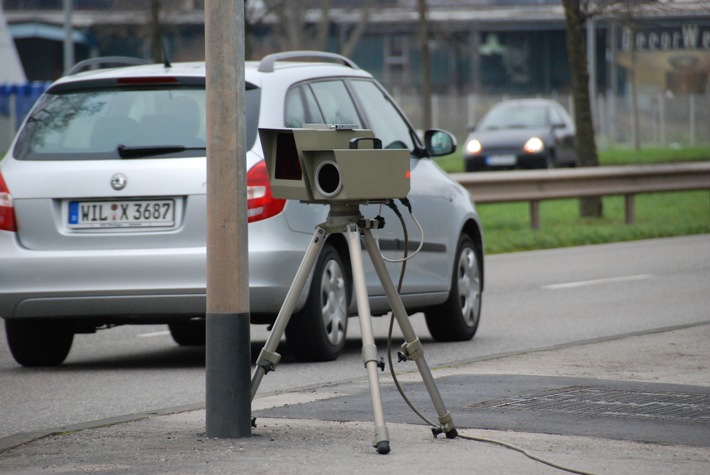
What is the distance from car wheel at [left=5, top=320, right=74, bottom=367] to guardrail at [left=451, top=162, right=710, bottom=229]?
1087 centimetres

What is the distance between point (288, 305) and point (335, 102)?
3665mm

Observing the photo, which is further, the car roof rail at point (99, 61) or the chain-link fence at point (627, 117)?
the chain-link fence at point (627, 117)

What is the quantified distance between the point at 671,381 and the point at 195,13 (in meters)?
52.7

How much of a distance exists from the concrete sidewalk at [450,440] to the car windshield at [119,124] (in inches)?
74.2

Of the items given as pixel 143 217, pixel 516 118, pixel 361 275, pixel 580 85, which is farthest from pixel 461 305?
pixel 516 118

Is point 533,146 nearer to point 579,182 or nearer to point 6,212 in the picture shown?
point 579,182

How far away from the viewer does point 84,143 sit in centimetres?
870

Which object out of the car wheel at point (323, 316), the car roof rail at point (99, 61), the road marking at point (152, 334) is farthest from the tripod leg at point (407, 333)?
the road marking at point (152, 334)

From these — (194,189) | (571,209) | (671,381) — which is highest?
(194,189)

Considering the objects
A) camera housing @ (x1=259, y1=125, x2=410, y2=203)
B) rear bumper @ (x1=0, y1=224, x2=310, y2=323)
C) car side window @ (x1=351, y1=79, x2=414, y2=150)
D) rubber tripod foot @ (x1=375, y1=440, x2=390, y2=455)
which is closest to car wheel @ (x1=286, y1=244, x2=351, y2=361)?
rear bumper @ (x1=0, y1=224, x2=310, y2=323)

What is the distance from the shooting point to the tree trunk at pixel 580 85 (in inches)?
929

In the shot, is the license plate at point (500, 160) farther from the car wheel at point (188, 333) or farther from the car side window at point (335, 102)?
the car side window at point (335, 102)

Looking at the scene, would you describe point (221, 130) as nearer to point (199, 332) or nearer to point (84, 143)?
point (84, 143)

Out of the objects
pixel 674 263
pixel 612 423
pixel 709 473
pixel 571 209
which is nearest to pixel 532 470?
pixel 709 473
